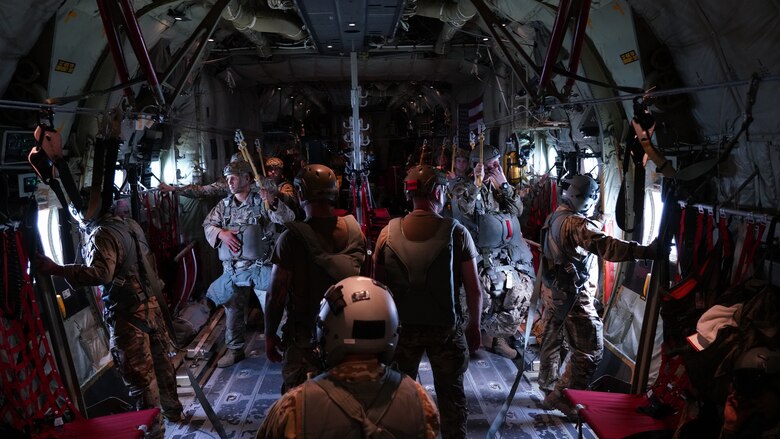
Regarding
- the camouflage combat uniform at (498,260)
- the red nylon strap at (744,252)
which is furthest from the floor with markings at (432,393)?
the red nylon strap at (744,252)

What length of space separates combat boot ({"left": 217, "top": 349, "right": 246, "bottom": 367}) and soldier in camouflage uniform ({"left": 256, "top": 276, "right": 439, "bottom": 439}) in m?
4.56

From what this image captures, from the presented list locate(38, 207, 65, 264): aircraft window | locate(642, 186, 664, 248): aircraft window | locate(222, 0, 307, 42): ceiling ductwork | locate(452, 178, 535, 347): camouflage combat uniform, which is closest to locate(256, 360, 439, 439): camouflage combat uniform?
locate(38, 207, 65, 264): aircraft window

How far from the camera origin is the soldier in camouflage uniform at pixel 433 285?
3793 millimetres

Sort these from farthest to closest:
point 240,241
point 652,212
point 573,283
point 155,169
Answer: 1. point 155,169
2. point 240,241
3. point 652,212
4. point 573,283

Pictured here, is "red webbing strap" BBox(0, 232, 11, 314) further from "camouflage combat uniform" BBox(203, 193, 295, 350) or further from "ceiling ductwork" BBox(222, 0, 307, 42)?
"ceiling ductwork" BBox(222, 0, 307, 42)

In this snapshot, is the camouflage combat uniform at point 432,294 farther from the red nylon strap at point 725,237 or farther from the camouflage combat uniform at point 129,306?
the camouflage combat uniform at point 129,306

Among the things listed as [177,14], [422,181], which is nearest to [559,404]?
[422,181]

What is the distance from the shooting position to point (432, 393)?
18.1 ft

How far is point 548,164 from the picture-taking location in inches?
344

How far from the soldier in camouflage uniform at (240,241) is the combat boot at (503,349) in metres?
3.14

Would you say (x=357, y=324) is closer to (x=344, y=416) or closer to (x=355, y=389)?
(x=355, y=389)

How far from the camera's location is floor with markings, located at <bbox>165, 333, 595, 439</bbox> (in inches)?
189

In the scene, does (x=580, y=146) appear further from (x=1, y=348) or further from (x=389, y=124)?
(x=389, y=124)

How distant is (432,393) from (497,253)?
2.20m
